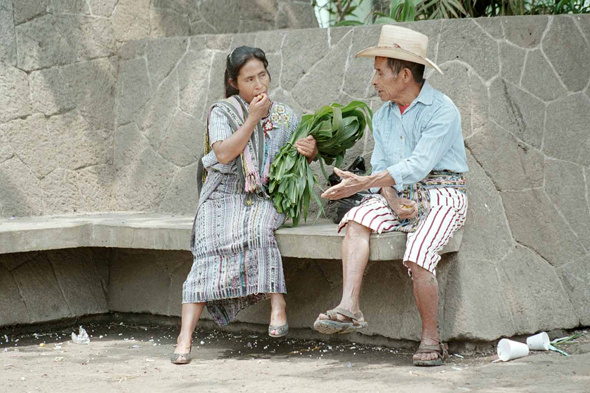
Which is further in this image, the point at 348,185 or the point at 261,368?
the point at 261,368

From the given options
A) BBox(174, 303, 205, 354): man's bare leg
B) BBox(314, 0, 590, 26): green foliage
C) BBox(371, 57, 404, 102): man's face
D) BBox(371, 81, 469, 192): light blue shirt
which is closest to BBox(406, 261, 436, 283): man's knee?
BBox(371, 81, 469, 192): light blue shirt

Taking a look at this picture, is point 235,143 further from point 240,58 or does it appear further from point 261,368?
point 261,368

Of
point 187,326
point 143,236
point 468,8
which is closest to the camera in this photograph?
point 187,326

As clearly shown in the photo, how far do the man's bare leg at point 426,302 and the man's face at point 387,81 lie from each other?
899 mm

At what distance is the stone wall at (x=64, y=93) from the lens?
6.43m

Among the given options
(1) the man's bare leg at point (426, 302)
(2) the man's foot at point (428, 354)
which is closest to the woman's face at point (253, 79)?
(1) the man's bare leg at point (426, 302)

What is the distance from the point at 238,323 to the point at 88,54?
2.25 metres

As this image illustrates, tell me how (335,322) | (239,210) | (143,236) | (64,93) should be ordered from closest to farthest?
(335,322) < (239,210) < (143,236) < (64,93)

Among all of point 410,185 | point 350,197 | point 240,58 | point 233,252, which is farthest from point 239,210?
point 410,185

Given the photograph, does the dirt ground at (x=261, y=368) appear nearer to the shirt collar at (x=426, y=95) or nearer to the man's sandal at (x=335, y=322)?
the man's sandal at (x=335, y=322)

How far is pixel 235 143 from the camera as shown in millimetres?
5164

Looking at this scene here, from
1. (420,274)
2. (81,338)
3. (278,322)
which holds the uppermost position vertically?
(420,274)

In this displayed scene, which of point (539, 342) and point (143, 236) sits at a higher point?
point (143, 236)

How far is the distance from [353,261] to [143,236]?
153 cm
